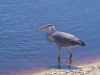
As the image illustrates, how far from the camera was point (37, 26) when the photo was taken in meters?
15.7

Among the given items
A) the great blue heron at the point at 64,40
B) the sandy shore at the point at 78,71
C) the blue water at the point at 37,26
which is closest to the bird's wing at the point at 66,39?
the great blue heron at the point at 64,40

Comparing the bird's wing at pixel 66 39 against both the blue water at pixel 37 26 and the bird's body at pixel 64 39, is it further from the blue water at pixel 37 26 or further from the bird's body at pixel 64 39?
the blue water at pixel 37 26

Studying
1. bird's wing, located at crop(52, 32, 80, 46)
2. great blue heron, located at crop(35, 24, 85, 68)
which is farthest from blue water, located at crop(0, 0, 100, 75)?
bird's wing, located at crop(52, 32, 80, 46)

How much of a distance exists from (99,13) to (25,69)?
5268 mm

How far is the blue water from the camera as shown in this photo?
44.5 feet

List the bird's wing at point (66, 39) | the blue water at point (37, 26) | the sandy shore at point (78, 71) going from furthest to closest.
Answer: the blue water at point (37, 26) < the bird's wing at point (66, 39) < the sandy shore at point (78, 71)

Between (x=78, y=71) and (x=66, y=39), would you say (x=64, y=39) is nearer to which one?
(x=66, y=39)

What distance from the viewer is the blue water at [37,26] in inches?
534

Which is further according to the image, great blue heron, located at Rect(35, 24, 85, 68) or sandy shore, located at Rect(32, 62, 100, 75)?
great blue heron, located at Rect(35, 24, 85, 68)

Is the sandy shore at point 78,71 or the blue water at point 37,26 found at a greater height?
the blue water at point 37,26

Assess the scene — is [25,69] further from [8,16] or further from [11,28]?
[8,16]

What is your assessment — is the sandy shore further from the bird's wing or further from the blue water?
the bird's wing

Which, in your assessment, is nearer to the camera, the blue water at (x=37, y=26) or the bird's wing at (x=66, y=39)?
the bird's wing at (x=66, y=39)

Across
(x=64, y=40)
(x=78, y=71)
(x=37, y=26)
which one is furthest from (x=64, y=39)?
(x=37, y=26)
